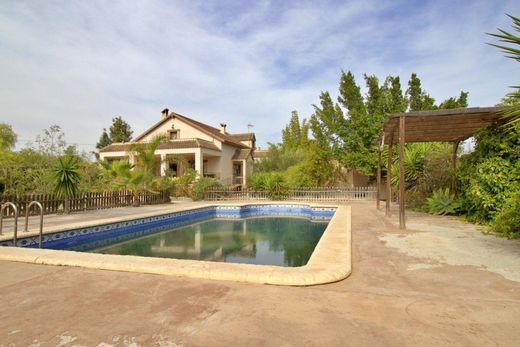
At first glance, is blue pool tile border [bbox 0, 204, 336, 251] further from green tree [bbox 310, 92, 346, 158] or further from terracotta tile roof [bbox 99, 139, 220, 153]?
terracotta tile roof [bbox 99, 139, 220, 153]

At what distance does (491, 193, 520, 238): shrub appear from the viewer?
6.30 meters

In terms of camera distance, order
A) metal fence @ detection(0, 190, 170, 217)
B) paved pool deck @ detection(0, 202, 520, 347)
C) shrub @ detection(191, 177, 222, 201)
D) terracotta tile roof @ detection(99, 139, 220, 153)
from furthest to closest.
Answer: terracotta tile roof @ detection(99, 139, 220, 153)
shrub @ detection(191, 177, 222, 201)
metal fence @ detection(0, 190, 170, 217)
paved pool deck @ detection(0, 202, 520, 347)

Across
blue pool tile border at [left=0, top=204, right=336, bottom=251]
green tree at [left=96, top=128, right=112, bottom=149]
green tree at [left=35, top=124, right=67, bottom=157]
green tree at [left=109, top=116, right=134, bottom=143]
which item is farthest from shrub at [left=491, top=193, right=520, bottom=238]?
green tree at [left=96, top=128, right=112, bottom=149]

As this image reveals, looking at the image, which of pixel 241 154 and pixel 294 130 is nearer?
pixel 241 154

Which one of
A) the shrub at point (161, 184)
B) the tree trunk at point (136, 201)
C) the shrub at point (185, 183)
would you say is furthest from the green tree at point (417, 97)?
the tree trunk at point (136, 201)

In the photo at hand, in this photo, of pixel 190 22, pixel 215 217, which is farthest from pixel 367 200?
pixel 190 22

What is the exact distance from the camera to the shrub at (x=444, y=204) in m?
10.5

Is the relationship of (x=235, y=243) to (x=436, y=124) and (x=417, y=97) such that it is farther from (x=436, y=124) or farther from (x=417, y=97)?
(x=417, y=97)

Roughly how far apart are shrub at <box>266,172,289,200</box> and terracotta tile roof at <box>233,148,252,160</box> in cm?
1008

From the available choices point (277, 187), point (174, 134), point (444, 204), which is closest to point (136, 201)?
point (277, 187)

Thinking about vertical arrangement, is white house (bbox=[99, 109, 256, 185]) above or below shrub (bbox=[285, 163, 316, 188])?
above

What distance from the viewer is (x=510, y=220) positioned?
6.39 meters

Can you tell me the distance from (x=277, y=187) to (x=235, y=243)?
9.93 metres

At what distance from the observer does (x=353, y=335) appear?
7.89ft
